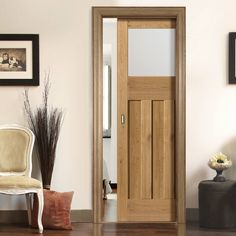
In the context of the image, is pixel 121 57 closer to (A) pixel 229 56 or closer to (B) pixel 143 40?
(B) pixel 143 40

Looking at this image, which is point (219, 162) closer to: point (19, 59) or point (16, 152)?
point (16, 152)

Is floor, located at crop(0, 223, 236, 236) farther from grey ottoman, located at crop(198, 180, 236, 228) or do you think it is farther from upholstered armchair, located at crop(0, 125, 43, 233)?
upholstered armchair, located at crop(0, 125, 43, 233)

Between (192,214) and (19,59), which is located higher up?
(19,59)

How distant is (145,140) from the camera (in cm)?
559

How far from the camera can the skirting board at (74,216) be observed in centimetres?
541

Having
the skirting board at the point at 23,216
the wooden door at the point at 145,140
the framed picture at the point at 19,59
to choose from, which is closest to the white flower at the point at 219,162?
the wooden door at the point at 145,140

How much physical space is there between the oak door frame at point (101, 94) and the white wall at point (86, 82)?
6cm

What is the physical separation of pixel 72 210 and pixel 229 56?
215 centimetres

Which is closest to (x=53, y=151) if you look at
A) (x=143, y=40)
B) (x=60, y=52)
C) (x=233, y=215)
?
(x=60, y=52)

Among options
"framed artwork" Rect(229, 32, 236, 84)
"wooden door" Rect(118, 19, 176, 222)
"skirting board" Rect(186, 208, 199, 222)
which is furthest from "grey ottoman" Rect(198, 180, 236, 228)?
"framed artwork" Rect(229, 32, 236, 84)

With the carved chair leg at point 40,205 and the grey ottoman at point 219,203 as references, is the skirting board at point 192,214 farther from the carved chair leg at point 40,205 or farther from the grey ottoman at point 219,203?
the carved chair leg at point 40,205

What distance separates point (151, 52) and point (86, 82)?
720 mm

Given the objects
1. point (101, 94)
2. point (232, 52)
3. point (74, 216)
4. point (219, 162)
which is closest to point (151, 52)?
point (101, 94)

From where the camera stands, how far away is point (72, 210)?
215 inches
